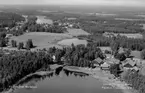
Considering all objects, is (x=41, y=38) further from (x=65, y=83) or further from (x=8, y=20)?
(x=8, y=20)

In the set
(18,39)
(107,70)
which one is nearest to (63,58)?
(107,70)

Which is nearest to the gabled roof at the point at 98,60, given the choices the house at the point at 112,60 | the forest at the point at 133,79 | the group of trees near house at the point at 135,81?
the house at the point at 112,60

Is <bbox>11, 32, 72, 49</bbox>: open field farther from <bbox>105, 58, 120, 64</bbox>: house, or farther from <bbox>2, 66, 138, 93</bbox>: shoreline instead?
<bbox>105, 58, 120, 64</bbox>: house

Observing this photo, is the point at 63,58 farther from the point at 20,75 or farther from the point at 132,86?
the point at 132,86

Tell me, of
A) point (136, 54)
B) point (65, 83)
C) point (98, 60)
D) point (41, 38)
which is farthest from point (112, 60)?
point (41, 38)

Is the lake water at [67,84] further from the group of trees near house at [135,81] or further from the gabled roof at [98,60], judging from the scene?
the gabled roof at [98,60]

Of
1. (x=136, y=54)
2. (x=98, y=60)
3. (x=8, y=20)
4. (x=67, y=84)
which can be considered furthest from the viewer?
(x=8, y=20)
